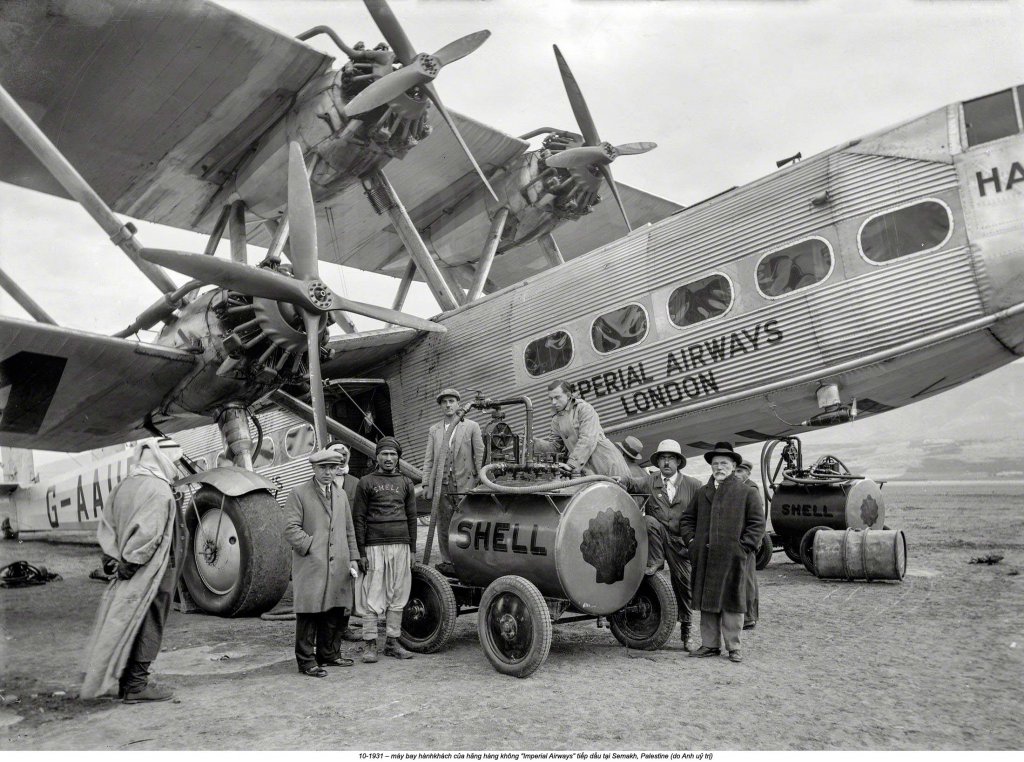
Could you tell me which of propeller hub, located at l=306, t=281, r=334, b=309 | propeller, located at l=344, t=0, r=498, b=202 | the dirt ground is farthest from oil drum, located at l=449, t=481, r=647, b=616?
propeller, located at l=344, t=0, r=498, b=202

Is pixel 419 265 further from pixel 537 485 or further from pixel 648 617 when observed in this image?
pixel 648 617

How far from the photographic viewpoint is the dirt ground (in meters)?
3.90

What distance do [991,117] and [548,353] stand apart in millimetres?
5424

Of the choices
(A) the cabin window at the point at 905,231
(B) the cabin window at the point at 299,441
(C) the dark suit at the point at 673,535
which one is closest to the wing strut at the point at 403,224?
(B) the cabin window at the point at 299,441

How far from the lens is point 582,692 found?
474cm

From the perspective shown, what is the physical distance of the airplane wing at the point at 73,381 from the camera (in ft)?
27.3

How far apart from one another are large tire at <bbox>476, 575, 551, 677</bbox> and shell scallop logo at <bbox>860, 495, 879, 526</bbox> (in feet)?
23.3

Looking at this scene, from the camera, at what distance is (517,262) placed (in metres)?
20.3

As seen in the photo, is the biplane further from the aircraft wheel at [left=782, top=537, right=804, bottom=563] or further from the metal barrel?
the aircraft wheel at [left=782, top=537, right=804, bottom=563]

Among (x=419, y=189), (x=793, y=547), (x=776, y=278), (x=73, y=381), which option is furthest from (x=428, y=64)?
(x=793, y=547)

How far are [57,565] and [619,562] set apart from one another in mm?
11844

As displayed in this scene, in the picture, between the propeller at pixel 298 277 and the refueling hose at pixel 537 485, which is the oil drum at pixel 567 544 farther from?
the propeller at pixel 298 277

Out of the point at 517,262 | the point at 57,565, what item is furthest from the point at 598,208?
the point at 57,565
